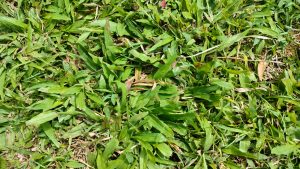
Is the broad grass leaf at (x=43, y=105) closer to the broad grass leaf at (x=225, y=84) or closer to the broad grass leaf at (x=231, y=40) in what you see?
the broad grass leaf at (x=225, y=84)

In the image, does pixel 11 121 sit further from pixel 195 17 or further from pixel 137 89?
pixel 195 17

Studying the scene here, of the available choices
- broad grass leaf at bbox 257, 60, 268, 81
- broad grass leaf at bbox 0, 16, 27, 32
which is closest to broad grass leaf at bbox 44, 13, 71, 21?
broad grass leaf at bbox 0, 16, 27, 32

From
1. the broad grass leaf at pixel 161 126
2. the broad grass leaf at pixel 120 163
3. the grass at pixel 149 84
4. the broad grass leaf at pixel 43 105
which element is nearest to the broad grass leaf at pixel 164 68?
the grass at pixel 149 84

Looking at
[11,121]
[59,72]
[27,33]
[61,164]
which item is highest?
[27,33]

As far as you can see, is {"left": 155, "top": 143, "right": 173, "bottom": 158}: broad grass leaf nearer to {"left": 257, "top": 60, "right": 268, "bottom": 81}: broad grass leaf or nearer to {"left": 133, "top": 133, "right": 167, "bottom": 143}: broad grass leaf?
{"left": 133, "top": 133, "right": 167, "bottom": 143}: broad grass leaf

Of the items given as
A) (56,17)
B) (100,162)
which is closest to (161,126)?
(100,162)

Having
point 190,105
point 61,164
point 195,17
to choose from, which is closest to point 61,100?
point 61,164
